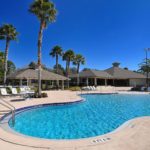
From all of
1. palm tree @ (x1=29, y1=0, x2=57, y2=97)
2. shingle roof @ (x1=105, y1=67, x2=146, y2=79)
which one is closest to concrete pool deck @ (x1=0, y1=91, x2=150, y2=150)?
palm tree @ (x1=29, y1=0, x2=57, y2=97)

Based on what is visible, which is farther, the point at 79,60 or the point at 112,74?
the point at 112,74

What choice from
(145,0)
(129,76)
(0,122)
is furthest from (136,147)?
(129,76)

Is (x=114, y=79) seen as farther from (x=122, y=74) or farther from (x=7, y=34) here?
(x=7, y=34)

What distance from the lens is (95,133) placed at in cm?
989

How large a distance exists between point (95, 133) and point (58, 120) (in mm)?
3653

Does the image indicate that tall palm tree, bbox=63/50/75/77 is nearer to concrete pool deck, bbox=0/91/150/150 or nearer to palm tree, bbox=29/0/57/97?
palm tree, bbox=29/0/57/97

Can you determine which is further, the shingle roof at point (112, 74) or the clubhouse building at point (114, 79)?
the clubhouse building at point (114, 79)

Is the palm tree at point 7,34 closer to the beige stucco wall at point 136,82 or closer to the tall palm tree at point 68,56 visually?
the tall palm tree at point 68,56

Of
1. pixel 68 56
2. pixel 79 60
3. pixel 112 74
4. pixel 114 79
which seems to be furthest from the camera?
pixel 114 79

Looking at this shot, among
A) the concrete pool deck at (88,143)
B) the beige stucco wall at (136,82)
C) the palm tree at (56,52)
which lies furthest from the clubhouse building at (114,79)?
the concrete pool deck at (88,143)

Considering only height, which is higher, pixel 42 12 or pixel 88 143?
pixel 42 12

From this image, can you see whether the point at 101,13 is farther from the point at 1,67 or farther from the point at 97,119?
the point at 1,67

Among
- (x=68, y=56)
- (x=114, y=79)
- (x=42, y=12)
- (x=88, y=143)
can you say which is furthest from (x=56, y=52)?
(x=88, y=143)

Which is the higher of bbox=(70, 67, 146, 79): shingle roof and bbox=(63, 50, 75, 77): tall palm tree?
bbox=(63, 50, 75, 77): tall palm tree
